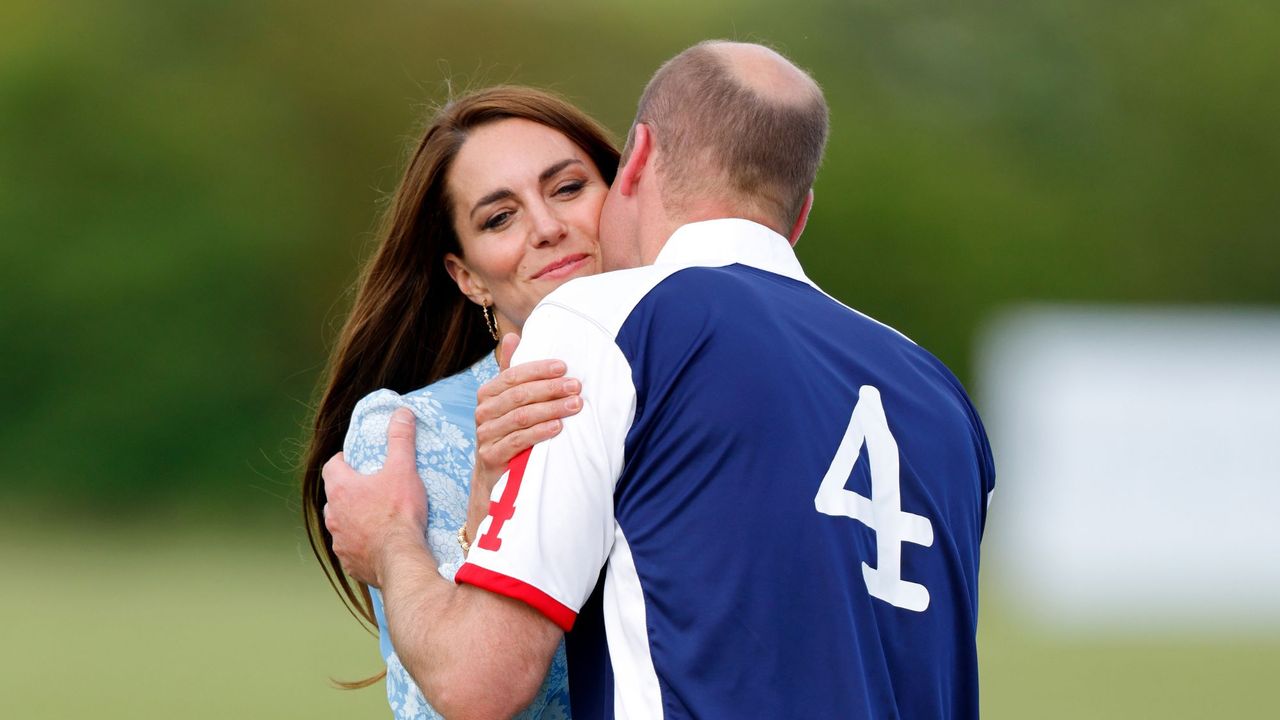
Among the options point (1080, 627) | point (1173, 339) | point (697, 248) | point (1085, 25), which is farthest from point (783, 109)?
point (1085, 25)

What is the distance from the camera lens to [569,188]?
10.4 feet

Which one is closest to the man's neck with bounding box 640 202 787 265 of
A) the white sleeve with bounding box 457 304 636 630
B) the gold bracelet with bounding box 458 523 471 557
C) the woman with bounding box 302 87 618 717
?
the white sleeve with bounding box 457 304 636 630

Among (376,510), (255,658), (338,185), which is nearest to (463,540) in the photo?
(376,510)

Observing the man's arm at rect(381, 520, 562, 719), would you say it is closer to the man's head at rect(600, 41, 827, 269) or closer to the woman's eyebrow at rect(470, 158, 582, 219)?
the man's head at rect(600, 41, 827, 269)

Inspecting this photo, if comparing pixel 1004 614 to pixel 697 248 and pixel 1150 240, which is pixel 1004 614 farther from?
pixel 697 248

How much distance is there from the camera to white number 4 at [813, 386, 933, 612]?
1962 mm

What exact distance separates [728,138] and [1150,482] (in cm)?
1156

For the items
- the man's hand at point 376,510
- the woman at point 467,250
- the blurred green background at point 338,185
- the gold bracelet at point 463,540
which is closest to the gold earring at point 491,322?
the woman at point 467,250

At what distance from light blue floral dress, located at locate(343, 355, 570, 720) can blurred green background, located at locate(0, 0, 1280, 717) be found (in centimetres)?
1200

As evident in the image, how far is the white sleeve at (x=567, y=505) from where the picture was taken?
1887 millimetres

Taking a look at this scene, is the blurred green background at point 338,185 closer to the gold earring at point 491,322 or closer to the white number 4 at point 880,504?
the gold earring at point 491,322

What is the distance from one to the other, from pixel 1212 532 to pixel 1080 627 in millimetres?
1437

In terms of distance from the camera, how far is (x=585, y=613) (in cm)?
202

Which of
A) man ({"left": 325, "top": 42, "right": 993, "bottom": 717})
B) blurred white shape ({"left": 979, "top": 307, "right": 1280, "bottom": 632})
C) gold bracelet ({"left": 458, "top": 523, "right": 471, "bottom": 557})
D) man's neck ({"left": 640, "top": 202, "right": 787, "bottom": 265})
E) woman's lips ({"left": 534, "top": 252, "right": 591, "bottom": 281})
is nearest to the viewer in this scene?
man ({"left": 325, "top": 42, "right": 993, "bottom": 717})
